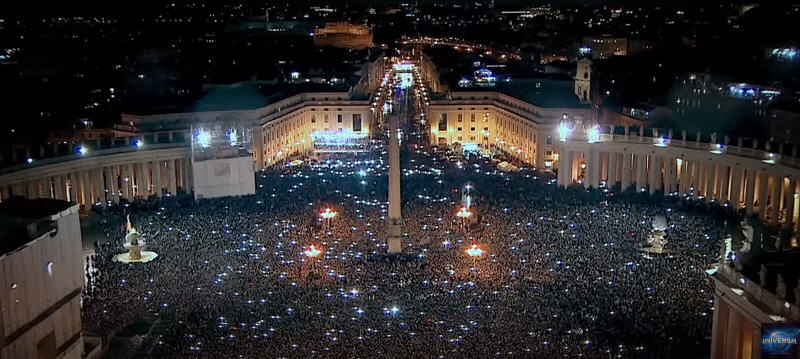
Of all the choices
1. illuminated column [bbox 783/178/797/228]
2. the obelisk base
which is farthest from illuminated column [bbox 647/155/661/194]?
the obelisk base

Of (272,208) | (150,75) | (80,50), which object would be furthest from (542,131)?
(80,50)

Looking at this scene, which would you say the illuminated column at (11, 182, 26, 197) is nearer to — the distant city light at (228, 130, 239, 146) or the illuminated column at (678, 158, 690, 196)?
the distant city light at (228, 130, 239, 146)

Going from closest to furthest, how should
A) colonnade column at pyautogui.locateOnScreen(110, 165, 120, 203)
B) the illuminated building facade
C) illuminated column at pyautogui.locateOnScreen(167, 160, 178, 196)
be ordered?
the illuminated building facade → colonnade column at pyautogui.locateOnScreen(110, 165, 120, 203) → illuminated column at pyautogui.locateOnScreen(167, 160, 178, 196)

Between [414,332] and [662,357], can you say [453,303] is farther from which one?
[662,357]

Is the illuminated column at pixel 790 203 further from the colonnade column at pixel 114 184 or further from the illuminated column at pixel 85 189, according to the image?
the illuminated column at pixel 85 189

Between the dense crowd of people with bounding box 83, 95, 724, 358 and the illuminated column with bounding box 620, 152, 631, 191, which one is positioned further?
the illuminated column with bounding box 620, 152, 631, 191

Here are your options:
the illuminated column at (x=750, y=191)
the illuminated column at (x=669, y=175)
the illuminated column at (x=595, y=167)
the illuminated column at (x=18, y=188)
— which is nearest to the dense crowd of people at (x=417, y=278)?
the illuminated column at (x=750, y=191)

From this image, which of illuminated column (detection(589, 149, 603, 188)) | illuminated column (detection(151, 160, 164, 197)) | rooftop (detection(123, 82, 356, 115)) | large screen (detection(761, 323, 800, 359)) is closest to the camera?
large screen (detection(761, 323, 800, 359))
